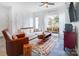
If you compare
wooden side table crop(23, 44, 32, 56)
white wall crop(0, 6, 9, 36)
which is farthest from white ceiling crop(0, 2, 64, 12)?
wooden side table crop(23, 44, 32, 56)

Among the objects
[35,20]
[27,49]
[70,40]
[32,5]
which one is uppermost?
[32,5]

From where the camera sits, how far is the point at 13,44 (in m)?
1.93

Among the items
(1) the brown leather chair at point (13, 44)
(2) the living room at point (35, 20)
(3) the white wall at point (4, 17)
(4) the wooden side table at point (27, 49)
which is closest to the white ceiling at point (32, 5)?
(2) the living room at point (35, 20)

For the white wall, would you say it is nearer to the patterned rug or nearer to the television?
the patterned rug

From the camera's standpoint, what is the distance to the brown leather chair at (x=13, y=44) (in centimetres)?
190

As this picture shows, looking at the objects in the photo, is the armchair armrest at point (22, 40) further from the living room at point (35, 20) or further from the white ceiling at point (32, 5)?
the white ceiling at point (32, 5)

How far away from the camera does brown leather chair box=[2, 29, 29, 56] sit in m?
1.90

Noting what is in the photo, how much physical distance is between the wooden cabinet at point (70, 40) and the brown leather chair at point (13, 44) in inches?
25.7

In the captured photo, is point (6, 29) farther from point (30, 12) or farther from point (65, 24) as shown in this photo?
point (65, 24)

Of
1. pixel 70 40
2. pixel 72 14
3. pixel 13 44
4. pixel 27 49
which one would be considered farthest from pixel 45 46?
pixel 72 14

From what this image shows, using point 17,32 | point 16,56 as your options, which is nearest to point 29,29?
point 17,32

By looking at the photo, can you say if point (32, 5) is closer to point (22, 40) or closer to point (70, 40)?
point (22, 40)

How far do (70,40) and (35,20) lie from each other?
0.68m

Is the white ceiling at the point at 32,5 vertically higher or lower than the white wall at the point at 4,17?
higher
